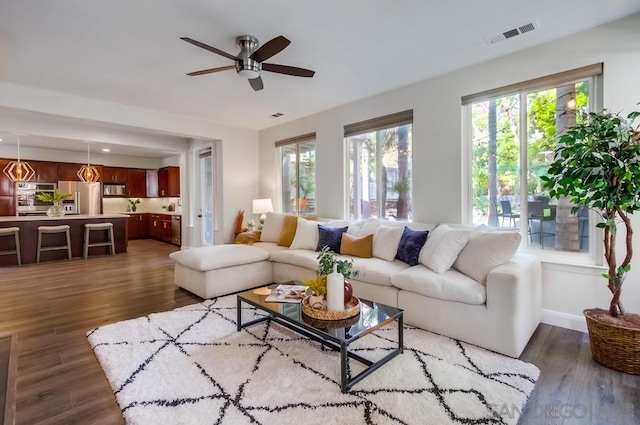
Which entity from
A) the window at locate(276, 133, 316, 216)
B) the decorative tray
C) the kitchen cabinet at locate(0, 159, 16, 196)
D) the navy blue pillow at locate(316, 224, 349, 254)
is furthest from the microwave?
the decorative tray

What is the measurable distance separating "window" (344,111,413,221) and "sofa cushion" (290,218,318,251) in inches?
29.4

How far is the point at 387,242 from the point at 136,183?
29.0 ft

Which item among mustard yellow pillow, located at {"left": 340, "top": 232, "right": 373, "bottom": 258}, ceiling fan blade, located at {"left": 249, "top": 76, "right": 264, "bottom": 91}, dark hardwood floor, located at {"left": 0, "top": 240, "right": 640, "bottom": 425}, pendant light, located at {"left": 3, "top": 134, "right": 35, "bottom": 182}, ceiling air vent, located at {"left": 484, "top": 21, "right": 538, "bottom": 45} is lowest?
dark hardwood floor, located at {"left": 0, "top": 240, "right": 640, "bottom": 425}

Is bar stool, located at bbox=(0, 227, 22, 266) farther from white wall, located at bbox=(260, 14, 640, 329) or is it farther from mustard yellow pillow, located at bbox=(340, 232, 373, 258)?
mustard yellow pillow, located at bbox=(340, 232, 373, 258)

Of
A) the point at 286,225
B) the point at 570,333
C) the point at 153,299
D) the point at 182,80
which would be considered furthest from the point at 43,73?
the point at 570,333

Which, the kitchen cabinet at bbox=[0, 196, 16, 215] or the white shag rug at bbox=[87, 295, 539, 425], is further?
the kitchen cabinet at bbox=[0, 196, 16, 215]

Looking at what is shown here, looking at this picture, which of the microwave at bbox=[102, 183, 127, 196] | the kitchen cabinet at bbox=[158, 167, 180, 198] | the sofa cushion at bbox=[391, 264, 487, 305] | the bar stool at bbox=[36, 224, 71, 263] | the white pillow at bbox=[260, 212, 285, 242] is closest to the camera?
the sofa cushion at bbox=[391, 264, 487, 305]

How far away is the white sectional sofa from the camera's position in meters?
2.36

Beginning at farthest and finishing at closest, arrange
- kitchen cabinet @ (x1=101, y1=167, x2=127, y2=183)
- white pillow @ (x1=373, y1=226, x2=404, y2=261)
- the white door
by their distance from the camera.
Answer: kitchen cabinet @ (x1=101, y1=167, x2=127, y2=183) → the white door → white pillow @ (x1=373, y1=226, x2=404, y2=261)

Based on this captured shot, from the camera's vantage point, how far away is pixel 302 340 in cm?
258

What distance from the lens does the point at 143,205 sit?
32.6ft

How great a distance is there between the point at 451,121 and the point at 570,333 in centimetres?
239

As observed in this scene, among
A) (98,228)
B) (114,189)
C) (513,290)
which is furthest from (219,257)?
(114,189)

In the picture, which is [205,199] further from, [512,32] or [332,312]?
[512,32]
